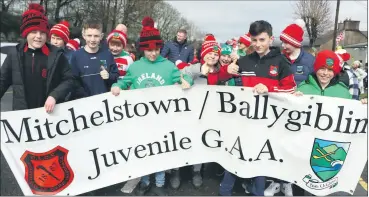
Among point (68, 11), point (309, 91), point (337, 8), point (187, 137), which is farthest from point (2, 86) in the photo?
point (337, 8)

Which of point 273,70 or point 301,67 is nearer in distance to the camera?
point 273,70

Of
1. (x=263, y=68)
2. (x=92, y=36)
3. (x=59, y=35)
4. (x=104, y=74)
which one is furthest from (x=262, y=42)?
(x=59, y=35)

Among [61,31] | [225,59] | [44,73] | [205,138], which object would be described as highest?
[61,31]

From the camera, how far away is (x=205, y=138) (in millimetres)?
3770

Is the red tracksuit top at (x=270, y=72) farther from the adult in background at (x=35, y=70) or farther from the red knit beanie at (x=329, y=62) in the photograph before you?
the adult in background at (x=35, y=70)

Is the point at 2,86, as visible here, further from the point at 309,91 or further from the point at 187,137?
the point at 309,91

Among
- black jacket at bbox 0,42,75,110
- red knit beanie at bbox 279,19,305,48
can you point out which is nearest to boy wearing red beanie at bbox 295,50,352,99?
red knit beanie at bbox 279,19,305,48

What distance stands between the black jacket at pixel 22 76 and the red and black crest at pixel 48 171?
500mm

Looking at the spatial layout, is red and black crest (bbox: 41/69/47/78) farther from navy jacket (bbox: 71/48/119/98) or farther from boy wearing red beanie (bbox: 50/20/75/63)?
boy wearing red beanie (bbox: 50/20/75/63)

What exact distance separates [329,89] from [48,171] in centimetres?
296

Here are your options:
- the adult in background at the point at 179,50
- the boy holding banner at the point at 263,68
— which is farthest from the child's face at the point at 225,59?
the adult in background at the point at 179,50

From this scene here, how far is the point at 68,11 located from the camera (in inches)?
465

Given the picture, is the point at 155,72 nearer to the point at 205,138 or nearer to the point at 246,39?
the point at 205,138

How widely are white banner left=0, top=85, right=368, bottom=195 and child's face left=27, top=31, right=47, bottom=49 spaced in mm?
614
